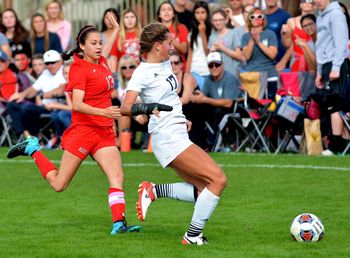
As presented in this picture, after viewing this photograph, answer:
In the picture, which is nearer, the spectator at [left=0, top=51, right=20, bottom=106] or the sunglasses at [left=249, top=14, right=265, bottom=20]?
the sunglasses at [left=249, top=14, right=265, bottom=20]

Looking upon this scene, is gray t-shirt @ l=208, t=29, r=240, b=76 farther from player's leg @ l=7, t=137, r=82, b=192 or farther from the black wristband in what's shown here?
the black wristband

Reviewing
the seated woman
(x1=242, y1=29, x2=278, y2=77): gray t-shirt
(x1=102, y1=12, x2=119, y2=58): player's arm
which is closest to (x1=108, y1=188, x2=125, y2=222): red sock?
(x1=102, y1=12, x2=119, y2=58): player's arm

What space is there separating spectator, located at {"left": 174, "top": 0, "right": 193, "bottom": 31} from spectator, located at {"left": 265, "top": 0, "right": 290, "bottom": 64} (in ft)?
6.53

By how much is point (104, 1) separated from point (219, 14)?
545cm

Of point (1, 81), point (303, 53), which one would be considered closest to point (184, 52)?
point (303, 53)

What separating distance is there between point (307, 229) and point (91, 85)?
2.57 meters

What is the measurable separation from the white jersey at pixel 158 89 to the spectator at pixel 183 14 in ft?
37.4

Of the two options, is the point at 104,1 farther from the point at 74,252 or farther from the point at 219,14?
the point at 74,252

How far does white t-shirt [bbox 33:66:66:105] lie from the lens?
2167 cm

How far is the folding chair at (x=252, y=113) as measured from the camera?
19203 mm

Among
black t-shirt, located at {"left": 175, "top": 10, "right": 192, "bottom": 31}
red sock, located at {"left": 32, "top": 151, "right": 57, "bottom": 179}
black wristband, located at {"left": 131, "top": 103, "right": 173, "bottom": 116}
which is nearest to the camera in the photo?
black wristband, located at {"left": 131, "top": 103, "right": 173, "bottom": 116}

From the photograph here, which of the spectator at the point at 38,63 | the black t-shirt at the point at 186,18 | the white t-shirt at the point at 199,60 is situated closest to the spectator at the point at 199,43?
the white t-shirt at the point at 199,60

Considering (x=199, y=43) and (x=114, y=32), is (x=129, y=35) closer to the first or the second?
(x=199, y=43)

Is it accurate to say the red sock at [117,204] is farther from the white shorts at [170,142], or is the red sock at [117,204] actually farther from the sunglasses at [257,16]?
the sunglasses at [257,16]
